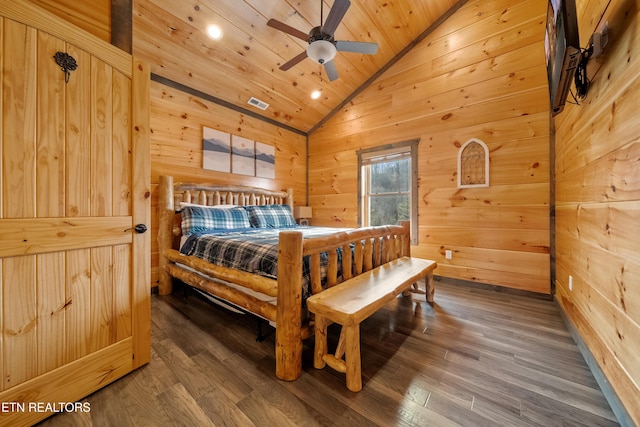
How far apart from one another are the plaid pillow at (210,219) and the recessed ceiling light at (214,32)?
1.97 metres

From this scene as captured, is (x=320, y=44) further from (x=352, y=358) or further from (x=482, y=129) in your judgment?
(x=352, y=358)

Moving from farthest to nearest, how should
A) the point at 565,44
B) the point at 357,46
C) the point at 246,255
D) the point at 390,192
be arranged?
the point at 390,192 < the point at 357,46 < the point at 246,255 < the point at 565,44

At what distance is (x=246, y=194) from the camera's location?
12.4 feet

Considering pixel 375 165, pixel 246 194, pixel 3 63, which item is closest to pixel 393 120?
pixel 375 165

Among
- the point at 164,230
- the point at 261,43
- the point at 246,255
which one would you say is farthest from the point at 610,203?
the point at 164,230

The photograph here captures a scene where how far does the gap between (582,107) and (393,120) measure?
2.23 m

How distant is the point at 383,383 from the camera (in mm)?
1366

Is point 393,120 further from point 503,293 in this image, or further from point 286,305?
point 286,305

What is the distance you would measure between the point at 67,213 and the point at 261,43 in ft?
9.16

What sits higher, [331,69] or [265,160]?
[331,69]

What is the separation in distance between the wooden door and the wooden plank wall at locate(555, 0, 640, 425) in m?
2.52

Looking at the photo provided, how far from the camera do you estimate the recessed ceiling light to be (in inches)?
101

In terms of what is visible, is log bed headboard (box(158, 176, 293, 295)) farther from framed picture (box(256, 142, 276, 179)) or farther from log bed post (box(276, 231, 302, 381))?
log bed post (box(276, 231, 302, 381))

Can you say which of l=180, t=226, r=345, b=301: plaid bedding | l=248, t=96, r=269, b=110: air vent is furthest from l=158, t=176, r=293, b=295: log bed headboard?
l=248, t=96, r=269, b=110: air vent
